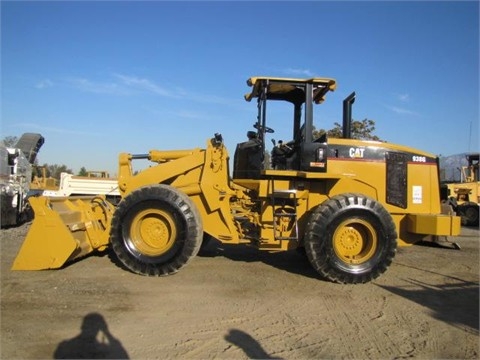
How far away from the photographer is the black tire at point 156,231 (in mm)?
6910

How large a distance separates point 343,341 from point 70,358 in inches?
102

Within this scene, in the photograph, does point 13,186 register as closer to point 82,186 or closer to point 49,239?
point 82,186

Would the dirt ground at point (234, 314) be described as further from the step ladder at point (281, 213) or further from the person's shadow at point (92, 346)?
the step ladder at point (281, 213)

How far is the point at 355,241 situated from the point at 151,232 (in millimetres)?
3205

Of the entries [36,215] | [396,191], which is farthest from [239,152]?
[36,215]

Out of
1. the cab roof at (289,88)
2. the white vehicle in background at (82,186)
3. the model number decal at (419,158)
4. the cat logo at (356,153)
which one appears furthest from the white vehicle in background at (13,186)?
the model number decal at (419,158)

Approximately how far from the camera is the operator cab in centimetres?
731

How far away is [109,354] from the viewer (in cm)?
414

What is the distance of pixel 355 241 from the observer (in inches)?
277

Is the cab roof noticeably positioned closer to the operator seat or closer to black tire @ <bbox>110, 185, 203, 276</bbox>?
the operator seat

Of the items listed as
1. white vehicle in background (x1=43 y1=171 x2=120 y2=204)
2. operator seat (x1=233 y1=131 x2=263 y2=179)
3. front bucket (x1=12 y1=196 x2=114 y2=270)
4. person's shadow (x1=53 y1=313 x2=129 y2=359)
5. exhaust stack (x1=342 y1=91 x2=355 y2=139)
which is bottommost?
person's shadow (x1=53 y1=313 x2=129 y2=359)

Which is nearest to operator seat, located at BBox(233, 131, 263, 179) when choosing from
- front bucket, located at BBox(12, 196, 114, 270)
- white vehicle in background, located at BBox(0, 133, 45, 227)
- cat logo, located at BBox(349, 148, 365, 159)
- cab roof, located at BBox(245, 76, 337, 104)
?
cab roof, located at BBox(245, 76, 337, 104)

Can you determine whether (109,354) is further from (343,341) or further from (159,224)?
(159,224)

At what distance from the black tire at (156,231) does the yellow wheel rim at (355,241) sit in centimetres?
214
